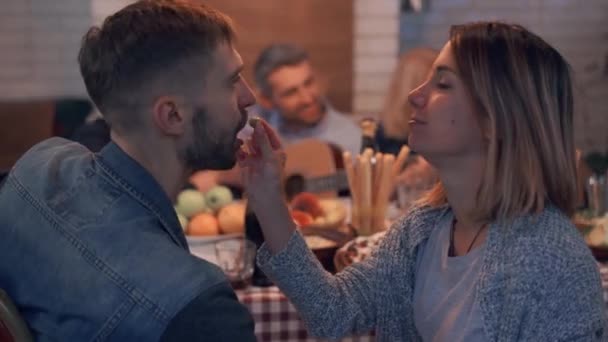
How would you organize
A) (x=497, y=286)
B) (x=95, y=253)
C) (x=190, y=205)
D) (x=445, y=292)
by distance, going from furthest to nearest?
(x=190, y=205), (x=445, y=292), (x=497, y=286), (x=95, y=253)

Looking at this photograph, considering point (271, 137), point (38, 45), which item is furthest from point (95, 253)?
point (38, 45)

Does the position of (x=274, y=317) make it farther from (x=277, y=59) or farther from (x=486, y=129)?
(x=277, y=59)

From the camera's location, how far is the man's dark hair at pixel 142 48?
1.27m

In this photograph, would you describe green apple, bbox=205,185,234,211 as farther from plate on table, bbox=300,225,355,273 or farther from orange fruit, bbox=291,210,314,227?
plate on table, bbox=300,225,355,273

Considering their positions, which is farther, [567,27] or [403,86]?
[567,27]

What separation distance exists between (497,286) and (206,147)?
473 millimetres

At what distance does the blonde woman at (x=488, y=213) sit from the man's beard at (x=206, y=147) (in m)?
0.19

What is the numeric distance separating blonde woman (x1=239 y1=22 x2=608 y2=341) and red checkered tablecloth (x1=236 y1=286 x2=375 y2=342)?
0.24 metres

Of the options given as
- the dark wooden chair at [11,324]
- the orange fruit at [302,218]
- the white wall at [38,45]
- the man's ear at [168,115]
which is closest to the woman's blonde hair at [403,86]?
the orange fruit at [302,218]

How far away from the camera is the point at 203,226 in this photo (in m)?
2.22

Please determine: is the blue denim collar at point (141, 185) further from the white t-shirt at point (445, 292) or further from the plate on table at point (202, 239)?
the plate on table at point (202, 239)

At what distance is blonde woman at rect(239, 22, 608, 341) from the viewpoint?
137 cm

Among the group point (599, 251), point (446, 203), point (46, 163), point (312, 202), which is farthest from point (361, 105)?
point (46, 163)

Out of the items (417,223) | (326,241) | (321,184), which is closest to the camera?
(417,223)
